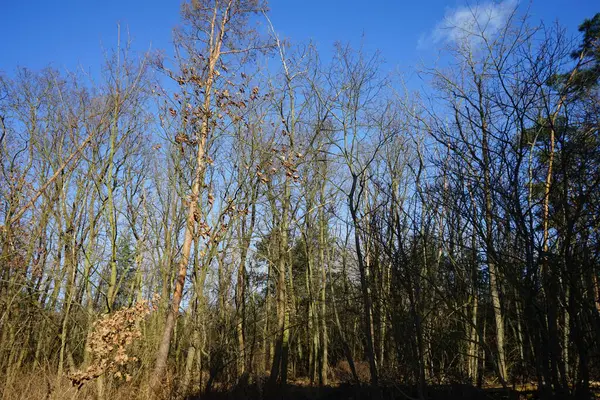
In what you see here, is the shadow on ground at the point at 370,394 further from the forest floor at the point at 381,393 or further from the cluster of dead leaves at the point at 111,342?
the cluster of dead leaves at the point at 111,342

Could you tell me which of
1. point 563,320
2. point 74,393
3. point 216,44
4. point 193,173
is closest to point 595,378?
point 563,320

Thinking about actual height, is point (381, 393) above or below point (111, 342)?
below

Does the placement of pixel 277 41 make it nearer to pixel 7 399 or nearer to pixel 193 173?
pixel 193 173

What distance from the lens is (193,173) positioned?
339 inches

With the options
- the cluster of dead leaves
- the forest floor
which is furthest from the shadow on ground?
the cluster of dead leaves

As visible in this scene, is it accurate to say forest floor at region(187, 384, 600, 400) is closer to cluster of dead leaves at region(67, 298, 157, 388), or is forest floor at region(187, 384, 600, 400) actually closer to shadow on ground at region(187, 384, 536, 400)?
shadow on ground at region(187, 384, 536, 400)

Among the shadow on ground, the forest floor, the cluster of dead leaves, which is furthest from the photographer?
the cluster of dead leaves

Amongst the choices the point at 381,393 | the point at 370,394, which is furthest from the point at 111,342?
the point at 381,393

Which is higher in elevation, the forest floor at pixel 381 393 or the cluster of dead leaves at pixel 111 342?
the cluster of dead leaves at pixel 111 342

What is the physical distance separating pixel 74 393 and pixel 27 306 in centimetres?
456

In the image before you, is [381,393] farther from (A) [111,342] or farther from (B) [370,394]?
(A) [111,342]

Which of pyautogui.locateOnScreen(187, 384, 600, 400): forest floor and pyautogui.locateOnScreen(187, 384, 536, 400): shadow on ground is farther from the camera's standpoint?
pyautogui.locateOnScreen(187, 384, 536, 400): shadow on ground

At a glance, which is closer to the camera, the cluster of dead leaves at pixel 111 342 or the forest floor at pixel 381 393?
the forest floor at pixel 381 393

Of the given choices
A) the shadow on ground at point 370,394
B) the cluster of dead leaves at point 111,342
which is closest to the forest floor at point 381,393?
the shadow on ground at point 370,394
